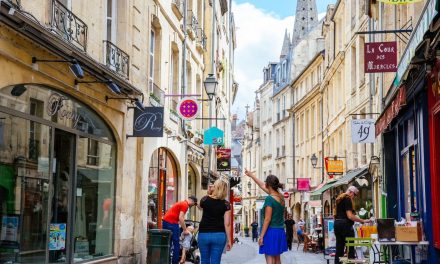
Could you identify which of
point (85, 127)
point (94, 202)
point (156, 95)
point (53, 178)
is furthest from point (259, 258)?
point (53, 178)

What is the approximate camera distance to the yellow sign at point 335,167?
1158 inches

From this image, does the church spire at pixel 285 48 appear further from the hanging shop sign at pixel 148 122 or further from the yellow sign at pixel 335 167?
the hanging shop sign at pixel 148 122

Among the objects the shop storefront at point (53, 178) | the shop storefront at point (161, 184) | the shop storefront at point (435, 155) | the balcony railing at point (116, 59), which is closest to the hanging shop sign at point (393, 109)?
the shop storefront at point (435, 155)

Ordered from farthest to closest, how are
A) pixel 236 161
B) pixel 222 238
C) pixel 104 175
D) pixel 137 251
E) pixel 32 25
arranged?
pixel 236 161 < pixel 137 251 < pixel 104 175 < pixel 222 238 < pixel 32 25

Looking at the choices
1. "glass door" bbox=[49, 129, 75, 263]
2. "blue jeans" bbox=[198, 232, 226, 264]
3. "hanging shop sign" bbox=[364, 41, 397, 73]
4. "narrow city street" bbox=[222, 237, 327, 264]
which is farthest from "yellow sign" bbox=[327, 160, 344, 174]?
"blue jeans" bbox=[198, 232, 226, 264]

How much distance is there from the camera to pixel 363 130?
60.8ft

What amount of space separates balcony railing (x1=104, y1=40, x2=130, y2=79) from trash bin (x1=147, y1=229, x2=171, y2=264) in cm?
316

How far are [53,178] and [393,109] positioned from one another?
18.1ft

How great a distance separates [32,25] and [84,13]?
356 cm

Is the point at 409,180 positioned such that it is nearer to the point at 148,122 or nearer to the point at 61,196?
the point at 148,122

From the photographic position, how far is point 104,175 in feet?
41.9

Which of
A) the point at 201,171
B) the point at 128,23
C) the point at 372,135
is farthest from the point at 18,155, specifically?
the point at 201,171

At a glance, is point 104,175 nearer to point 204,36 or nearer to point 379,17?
point 379,17

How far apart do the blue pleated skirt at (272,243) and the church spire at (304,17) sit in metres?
54.5
